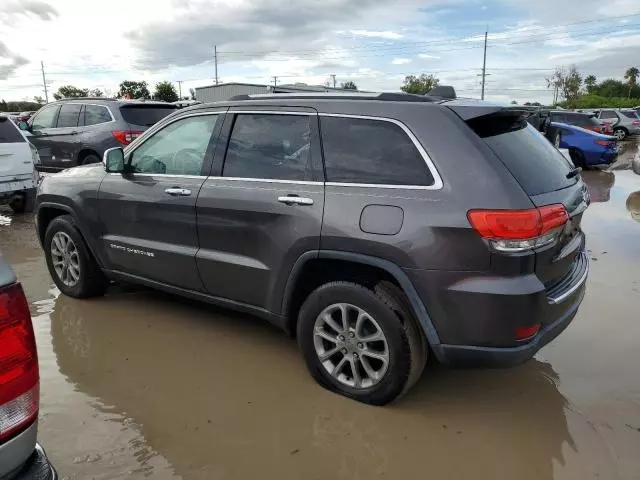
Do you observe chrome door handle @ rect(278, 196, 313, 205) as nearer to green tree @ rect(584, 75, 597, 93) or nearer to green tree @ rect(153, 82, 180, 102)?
green tree @ rect(153, 82, 180, 102)

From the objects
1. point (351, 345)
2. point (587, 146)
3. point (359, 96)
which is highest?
point (359, 96)

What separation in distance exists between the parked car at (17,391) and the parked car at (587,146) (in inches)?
589

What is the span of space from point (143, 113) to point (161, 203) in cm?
678

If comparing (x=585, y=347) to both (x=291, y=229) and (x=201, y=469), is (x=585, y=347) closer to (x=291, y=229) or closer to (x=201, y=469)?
(x=291, y=229)

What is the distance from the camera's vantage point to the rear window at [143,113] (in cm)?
995

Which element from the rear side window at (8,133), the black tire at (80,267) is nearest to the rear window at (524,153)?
the black tire at (80,267)

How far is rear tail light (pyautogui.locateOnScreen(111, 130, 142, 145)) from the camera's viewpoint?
383 inches

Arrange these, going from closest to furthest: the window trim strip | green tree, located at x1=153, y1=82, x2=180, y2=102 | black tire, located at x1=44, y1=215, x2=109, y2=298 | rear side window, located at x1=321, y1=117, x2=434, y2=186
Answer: the window trim strip
rear side window, located at x1=321, y1=117, x2=434, y2=186
black tire, located at x1=44, y1=215, x2=109, y2=298
green tree, located at x1=153, y1=82, x2=180, y2=102

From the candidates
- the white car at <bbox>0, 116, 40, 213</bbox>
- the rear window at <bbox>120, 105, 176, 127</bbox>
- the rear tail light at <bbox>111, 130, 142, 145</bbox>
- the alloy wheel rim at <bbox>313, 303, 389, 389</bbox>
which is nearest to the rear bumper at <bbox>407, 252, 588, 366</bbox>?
the alloy wheel rim at <bbox>313, 303, 389, 389</bbox>

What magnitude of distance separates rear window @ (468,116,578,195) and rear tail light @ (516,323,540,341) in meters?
0.69

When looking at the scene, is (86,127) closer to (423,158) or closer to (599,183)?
(423,158)

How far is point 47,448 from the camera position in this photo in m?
2.90

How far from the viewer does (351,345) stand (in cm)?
326

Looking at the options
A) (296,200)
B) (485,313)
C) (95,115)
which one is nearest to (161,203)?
(296,200)
